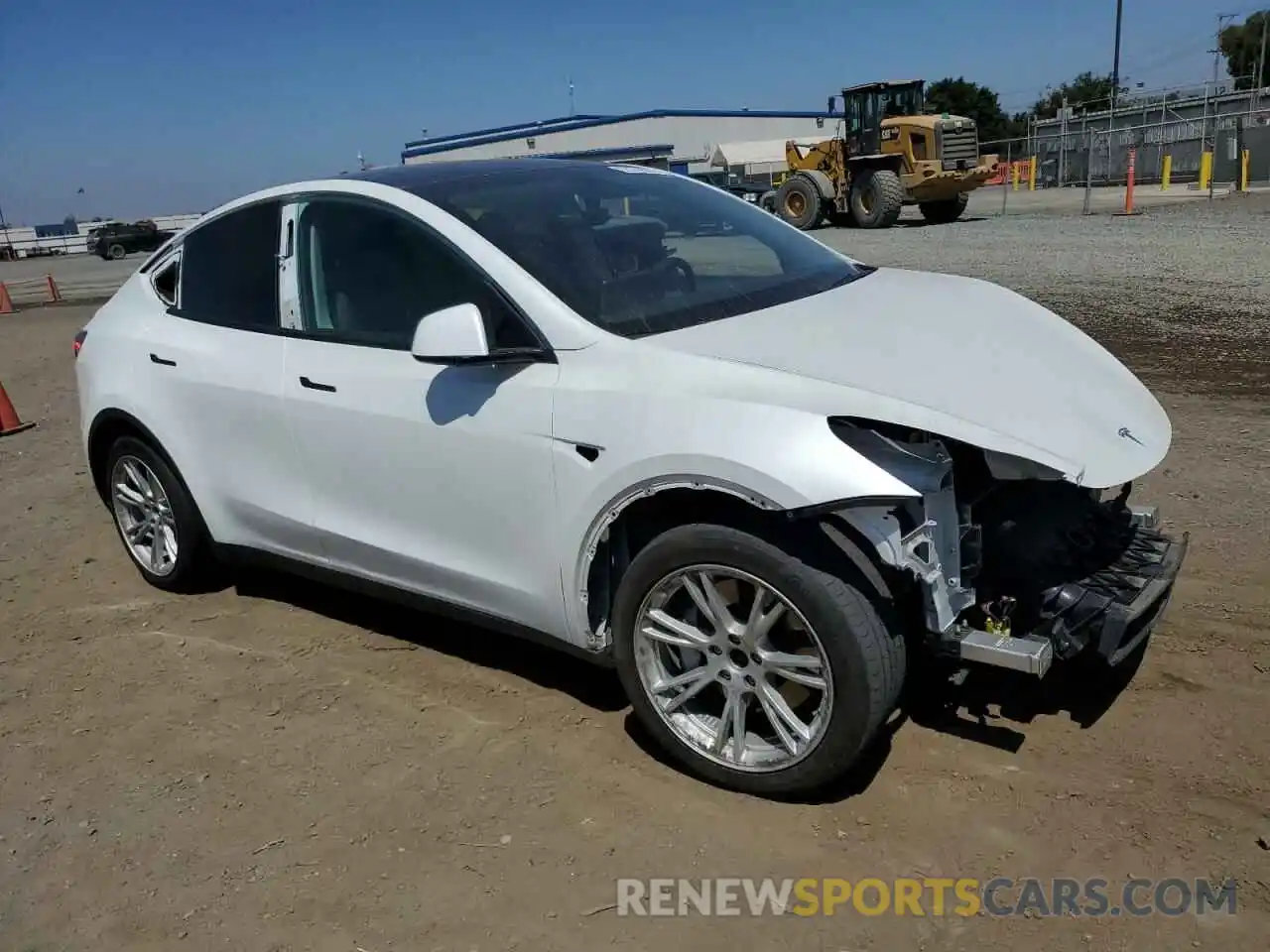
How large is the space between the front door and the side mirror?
175 mm

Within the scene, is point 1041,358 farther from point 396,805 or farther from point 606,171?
point 396,805

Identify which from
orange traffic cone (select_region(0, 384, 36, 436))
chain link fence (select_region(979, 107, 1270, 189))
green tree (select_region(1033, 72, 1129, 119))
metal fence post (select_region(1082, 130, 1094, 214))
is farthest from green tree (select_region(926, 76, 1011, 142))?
orange traffic cone (select_region(0, 384, 36, 436))

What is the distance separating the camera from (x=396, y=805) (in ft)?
10.4

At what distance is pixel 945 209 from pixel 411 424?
2463 centimetres

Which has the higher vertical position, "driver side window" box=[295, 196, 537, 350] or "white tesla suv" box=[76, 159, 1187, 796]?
"driver side window" box=[295, 196, 537, 350]

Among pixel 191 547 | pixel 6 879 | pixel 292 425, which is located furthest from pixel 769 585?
pixel 191 547

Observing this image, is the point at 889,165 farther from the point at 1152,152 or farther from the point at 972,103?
the point at 972,103

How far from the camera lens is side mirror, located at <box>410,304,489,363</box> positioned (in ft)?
9.95

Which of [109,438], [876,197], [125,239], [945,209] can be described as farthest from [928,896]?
[125,239]

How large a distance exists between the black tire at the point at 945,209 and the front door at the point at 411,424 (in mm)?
23719

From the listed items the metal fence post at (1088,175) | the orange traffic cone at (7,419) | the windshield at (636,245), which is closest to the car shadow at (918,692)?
the windshield at (636,245)

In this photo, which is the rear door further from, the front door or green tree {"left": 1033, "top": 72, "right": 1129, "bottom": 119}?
green tree {"left": 1033, "top": 72, "right": 1129, "bottom": 119}

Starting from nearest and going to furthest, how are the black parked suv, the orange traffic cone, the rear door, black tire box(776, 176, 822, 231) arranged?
1. the rear door
2. the orange traffic cone
3. black tire box(776, 176, 822, 231)
4. the black parked suv

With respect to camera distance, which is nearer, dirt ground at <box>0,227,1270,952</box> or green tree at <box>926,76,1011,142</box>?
dirt ground at <box>0,227,1270,952</box>
